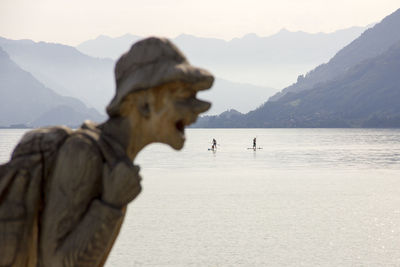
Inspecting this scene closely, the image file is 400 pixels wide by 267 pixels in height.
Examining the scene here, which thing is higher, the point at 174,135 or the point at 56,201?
the point at 174,135

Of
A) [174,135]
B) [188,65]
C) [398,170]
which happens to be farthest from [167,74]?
[398,170]

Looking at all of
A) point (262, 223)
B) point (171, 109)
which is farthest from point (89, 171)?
point (262, 223)

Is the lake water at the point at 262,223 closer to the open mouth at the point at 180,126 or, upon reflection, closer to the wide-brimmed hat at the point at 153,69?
the open mouth at the point at 180,126

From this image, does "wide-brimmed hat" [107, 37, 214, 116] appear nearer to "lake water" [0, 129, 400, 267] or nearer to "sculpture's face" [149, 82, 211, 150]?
"sculpture's face" [149, 82, 211, 150]

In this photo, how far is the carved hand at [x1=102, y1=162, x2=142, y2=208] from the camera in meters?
3.14

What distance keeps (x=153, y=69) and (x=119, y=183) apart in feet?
2.06

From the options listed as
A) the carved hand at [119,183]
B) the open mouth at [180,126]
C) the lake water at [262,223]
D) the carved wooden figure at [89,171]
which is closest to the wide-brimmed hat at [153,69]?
the carved wooden figure at [89,171]

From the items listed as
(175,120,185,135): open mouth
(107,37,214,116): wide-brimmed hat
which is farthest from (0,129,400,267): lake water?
(107,37,214,116): wide-brimmed hat

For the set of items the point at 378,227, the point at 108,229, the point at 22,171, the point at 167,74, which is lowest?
the point at 378,227

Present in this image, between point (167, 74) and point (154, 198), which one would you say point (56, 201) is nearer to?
point (167, 74)

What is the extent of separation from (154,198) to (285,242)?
11858mm

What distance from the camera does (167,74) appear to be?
10.3ft

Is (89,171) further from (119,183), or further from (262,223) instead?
(262,223)

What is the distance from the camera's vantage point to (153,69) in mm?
3191
